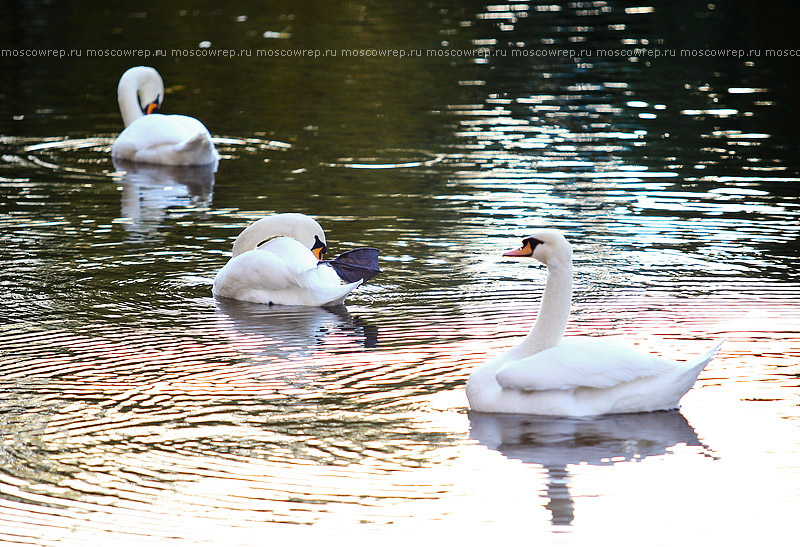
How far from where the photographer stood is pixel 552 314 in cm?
830

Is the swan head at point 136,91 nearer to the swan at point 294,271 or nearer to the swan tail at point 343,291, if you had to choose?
the swan at point 294,271

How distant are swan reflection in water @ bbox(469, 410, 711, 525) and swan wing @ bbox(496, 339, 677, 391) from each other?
234 millimetres

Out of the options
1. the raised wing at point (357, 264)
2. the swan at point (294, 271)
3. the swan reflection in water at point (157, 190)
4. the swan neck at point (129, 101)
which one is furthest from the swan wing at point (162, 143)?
the raised wing at point (357, 264)

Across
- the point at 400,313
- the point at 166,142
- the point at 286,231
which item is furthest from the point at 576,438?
the point at 166,142

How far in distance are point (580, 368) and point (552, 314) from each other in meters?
0.50

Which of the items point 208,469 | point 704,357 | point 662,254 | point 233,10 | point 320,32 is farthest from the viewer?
point 233,10

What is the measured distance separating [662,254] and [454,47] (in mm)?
17263

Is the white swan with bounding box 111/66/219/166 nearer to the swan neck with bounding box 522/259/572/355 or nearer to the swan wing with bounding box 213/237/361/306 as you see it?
the swan wing with bounding box 213/237/361/306

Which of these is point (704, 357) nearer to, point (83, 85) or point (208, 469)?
point (208, 469)

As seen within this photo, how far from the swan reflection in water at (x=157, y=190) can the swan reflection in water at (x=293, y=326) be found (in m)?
3.49

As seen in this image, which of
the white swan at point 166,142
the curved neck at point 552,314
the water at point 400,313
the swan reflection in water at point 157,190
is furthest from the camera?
the white swan at point 166,142

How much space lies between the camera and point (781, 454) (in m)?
7.50

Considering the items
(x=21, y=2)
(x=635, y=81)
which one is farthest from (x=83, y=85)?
(x=21, y=2)

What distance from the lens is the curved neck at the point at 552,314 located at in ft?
27.2
